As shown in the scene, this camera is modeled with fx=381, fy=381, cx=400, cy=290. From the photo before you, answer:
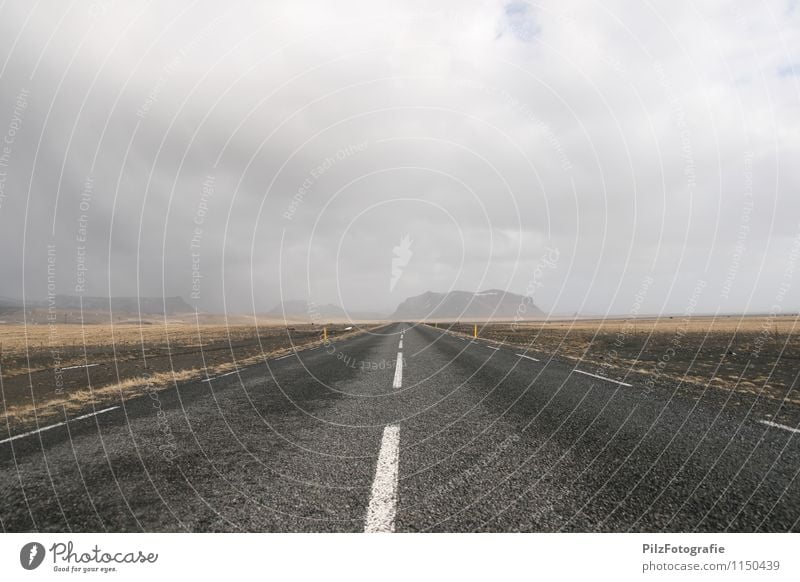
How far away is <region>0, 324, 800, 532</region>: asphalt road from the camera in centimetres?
289

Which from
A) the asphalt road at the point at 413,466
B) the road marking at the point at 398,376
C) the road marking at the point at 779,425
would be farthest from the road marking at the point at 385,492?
the road marking at the point at 779,425

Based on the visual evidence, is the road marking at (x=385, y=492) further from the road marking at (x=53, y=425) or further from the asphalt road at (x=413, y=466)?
the road marking at (x=53, y=425)

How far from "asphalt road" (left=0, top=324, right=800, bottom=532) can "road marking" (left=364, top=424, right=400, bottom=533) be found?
0.02 meters

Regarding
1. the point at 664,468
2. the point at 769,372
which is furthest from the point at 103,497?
the point at 769,372

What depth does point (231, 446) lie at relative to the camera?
468 centimetres

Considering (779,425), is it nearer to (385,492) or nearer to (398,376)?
(385,492)

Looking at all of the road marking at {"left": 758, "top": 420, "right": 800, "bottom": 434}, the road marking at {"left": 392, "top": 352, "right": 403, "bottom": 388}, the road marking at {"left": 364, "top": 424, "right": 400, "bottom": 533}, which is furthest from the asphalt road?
the road marking at {"left": 392, "top": 352, "right": 403, "bottom": 388}

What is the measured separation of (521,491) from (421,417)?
9.37 feet

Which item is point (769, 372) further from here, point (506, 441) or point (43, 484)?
point (43, 484)

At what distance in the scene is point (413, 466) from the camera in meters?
3.86

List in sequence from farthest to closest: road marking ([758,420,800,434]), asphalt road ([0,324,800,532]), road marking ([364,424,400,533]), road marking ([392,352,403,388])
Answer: road marking ([392,352,403,388]) < road marking ([758,420,800,434]) < asphalt road ([0,324,800,532]) < road marking ([364,424,400,533])

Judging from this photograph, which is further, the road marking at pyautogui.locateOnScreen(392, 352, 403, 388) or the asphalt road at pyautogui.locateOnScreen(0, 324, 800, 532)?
the road marking at pyautogui.locateOnScreen(392, 352, 403, 388)

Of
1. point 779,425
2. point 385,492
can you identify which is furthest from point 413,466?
point 779,425

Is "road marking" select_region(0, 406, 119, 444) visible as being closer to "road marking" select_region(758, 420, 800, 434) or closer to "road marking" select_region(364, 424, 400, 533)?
"road marking" select_region(364, 424, 400, 533)
